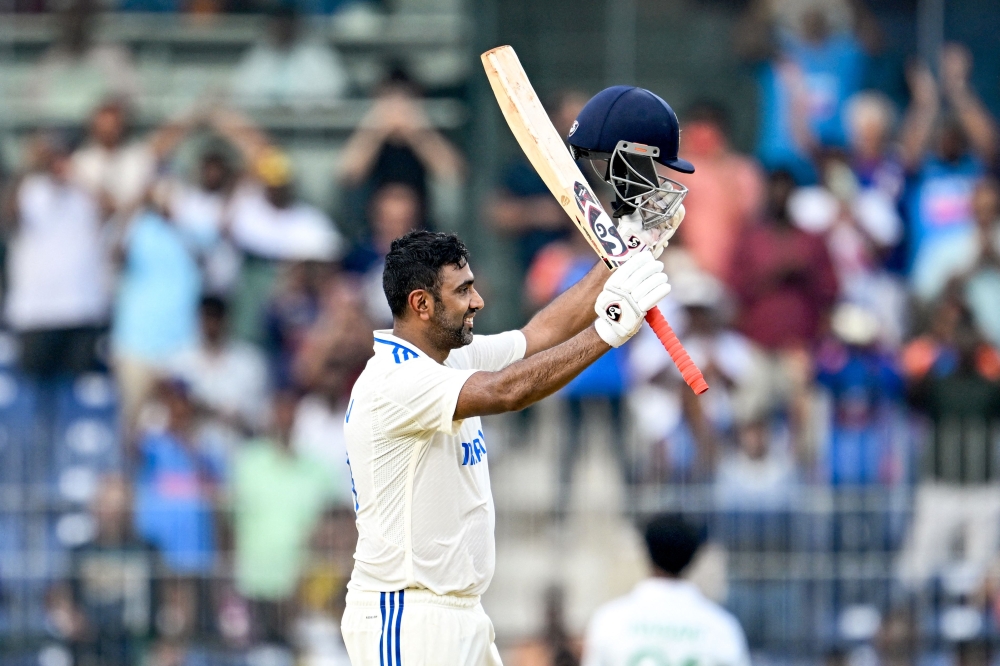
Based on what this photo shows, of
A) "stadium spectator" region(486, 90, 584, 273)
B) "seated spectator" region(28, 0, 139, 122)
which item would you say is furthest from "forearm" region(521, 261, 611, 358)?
"seated spectator" region(28, 0, 139, 122)

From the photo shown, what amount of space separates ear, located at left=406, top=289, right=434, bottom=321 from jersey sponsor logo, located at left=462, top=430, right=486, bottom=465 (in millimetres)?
436

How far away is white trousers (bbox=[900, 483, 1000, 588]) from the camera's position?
927 centimetres

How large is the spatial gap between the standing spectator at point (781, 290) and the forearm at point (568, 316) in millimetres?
4144

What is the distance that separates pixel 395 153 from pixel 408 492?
6.10 meters

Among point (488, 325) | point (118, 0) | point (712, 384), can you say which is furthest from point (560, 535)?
point (118, 0)

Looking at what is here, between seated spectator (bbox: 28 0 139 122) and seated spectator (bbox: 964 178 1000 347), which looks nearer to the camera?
seated spectator (bbox: 964 178 1000 347)

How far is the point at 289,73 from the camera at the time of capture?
11.8 meters

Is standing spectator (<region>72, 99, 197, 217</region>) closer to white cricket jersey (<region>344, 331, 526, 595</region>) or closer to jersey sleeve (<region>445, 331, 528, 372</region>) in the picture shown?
jersey sleeve (<region>445, 331, 528, 372</region>)

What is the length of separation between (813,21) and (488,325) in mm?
3192

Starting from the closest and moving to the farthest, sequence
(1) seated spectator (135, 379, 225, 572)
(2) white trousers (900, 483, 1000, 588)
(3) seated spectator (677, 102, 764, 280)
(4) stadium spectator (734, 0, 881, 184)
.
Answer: (2) white trousers (900, 483, 1000, 588)
(1) seated spectator (135, 379, 225, 572)
(3) seated spectator (677, 102, 764, 280)
(4) stadium spectator (734, 0, 881, 184)

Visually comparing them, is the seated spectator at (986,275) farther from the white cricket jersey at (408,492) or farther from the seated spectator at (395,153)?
the white cricket jersey at (408,492)

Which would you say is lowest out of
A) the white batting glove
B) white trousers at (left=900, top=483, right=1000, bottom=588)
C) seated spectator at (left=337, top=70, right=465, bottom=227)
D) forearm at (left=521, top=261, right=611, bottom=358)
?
white trousers at (left=900, top=483, right=1000, bottom=588)

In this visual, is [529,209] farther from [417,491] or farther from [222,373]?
[417,491]

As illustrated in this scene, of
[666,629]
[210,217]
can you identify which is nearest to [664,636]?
[666,629]
